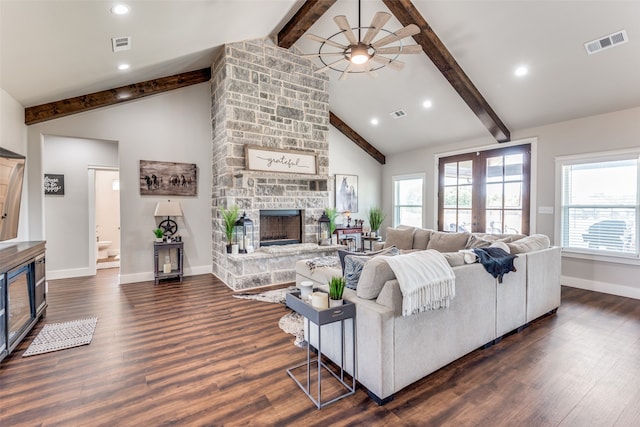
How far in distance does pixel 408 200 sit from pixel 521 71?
155 inches

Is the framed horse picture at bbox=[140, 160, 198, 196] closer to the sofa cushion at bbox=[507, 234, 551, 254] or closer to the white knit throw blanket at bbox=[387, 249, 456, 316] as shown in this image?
the white knit throw blanket at bbox=[387, 249, 456, 316]

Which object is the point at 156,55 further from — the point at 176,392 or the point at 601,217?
the point at 601,217

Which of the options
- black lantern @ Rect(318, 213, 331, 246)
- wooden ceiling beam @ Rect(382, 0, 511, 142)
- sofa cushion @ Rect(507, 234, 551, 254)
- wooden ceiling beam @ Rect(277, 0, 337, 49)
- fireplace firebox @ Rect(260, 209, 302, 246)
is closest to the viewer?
sofa cushion @ Rect(507, 234, 551, 254)

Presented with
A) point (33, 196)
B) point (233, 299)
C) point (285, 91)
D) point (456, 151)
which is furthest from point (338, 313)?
point (456, 151)

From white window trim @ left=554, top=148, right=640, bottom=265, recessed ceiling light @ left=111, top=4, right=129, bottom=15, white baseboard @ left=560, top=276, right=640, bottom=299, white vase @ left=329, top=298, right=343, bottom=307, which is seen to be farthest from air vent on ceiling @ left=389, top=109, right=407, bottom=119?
white vase @ left=329, top=298, right=343, bottom=307

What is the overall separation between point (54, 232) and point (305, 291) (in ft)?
18.4

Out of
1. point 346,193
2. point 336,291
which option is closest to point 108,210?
point 346,193

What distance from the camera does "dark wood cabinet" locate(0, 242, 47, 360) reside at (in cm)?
271

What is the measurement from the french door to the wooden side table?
220 inches

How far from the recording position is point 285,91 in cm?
577

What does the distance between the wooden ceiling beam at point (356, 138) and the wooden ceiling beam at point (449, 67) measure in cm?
305

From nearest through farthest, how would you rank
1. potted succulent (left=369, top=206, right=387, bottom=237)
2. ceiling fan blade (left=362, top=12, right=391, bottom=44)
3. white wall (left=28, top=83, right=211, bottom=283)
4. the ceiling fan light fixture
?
ceiling fan blade (left=362, top=12, right=391, bottom=44) → the ceiling fan light fixture → white wall (left=28, top=83, right=211, bottom=283) → potted succulent (left=369, top=206, right=387, bottom=237)

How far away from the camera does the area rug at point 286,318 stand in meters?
3.18

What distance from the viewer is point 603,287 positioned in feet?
15.9
